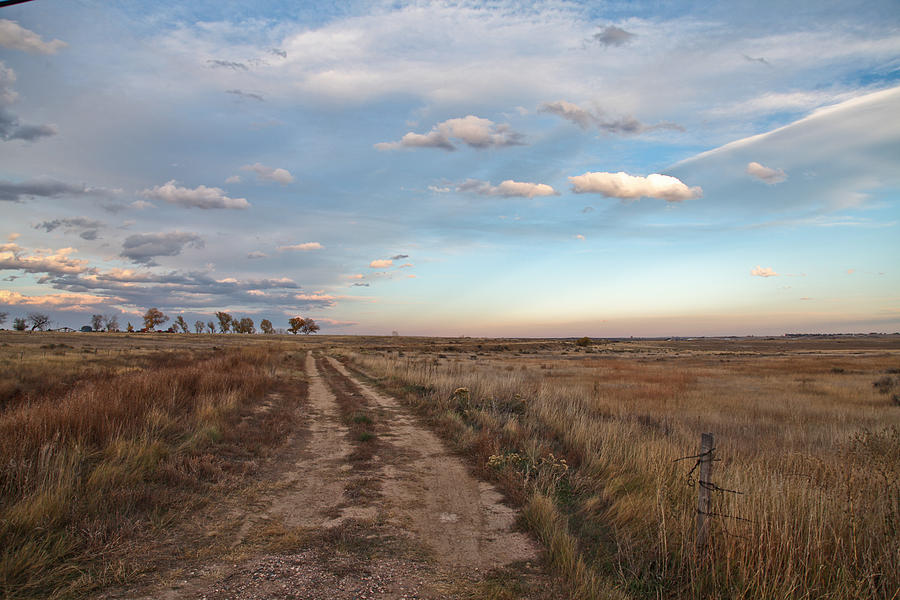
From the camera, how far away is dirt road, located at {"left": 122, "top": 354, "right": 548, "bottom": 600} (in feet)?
14.0

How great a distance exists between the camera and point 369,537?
5441mm

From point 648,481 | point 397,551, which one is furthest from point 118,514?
point 648,481

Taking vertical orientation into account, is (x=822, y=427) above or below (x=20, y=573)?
below

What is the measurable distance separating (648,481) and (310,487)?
17.4ft

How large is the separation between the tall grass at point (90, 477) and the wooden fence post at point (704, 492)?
18.5ft

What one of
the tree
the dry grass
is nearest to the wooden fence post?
the dry grass

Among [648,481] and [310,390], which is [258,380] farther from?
[648,481]

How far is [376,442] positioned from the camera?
10711 millimetres

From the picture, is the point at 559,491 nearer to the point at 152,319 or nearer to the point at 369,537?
the point at 369,537

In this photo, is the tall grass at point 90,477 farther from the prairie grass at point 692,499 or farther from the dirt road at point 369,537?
the prairie grass at point 692,499

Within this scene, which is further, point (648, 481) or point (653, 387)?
point (653, 387)

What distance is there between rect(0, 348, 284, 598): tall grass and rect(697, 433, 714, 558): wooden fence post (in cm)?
563

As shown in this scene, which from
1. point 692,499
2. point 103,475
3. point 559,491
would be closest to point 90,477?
point 103,475

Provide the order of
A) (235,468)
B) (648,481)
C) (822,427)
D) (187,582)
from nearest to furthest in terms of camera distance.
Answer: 1. (187,582)
2. (648,481)
3. (235,468)
4. (822,427)
